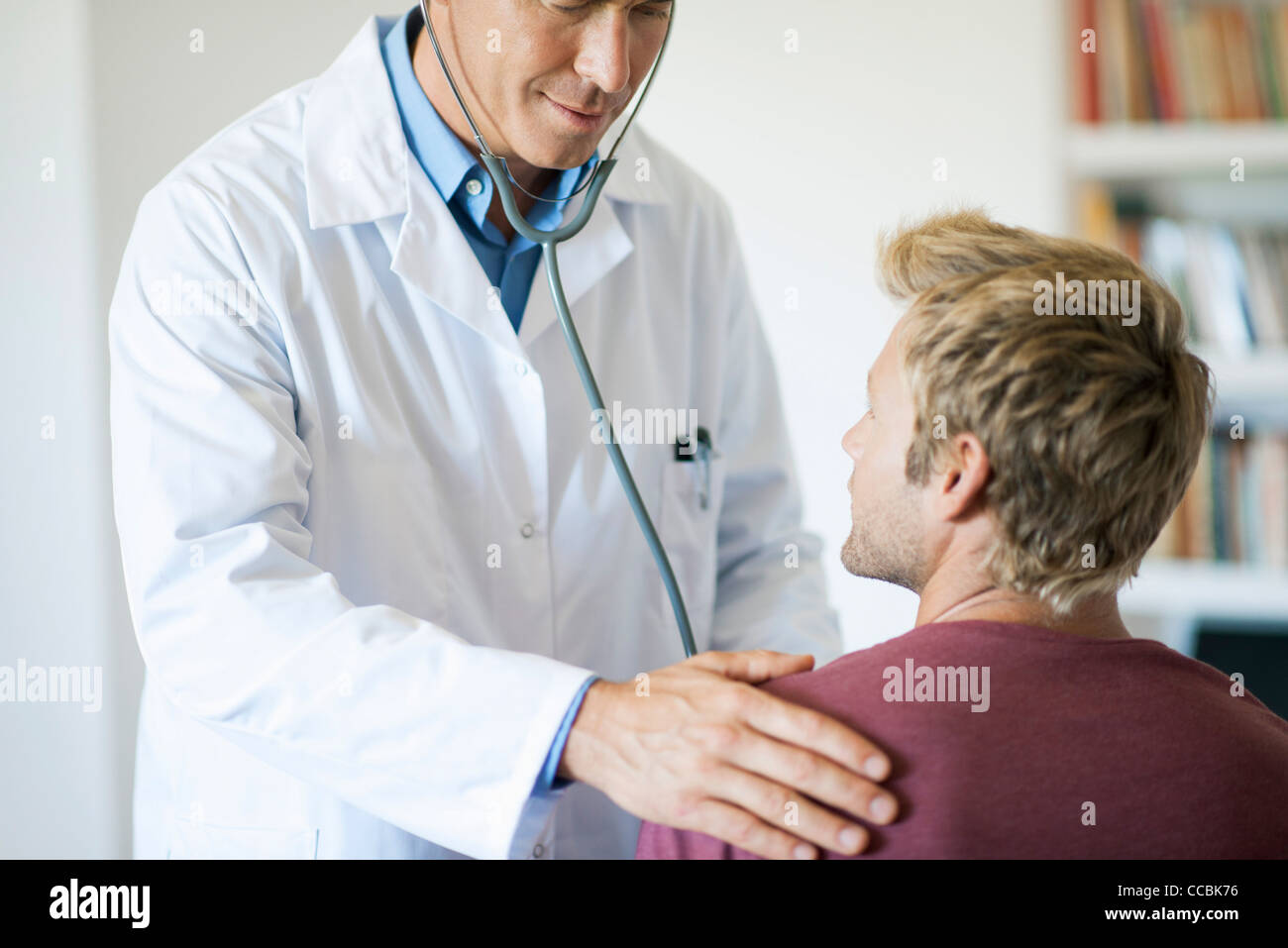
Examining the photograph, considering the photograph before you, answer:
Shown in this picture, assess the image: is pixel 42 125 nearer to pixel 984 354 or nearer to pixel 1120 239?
pixel 984 354

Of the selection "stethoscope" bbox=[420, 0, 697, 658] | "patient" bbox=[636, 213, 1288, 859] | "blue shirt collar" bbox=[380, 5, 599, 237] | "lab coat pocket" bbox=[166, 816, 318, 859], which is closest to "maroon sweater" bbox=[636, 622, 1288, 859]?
"patient" bbox=[636, 213, 1288, 859]

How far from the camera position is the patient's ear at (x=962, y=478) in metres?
0.87

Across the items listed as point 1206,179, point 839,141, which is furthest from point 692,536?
point 1206,179

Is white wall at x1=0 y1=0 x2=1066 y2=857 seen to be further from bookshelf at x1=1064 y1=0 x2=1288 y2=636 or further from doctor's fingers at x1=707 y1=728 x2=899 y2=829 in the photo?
doctor's fingers at x1=707 y1=728 x2=899 y2=829

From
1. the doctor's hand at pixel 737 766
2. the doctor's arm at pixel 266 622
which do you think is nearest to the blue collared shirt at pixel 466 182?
the doctor's arm at pixel 266 622

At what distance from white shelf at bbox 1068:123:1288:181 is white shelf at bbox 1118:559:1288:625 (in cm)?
69

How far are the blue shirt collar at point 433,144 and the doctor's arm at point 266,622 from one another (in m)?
0.23

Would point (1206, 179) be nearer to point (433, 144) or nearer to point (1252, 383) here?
point (1252, 383)

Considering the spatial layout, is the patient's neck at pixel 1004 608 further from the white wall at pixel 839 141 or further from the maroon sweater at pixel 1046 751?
the white wall at pixel 839 141

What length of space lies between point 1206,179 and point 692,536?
52.3 inches

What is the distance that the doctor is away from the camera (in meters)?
0.83
